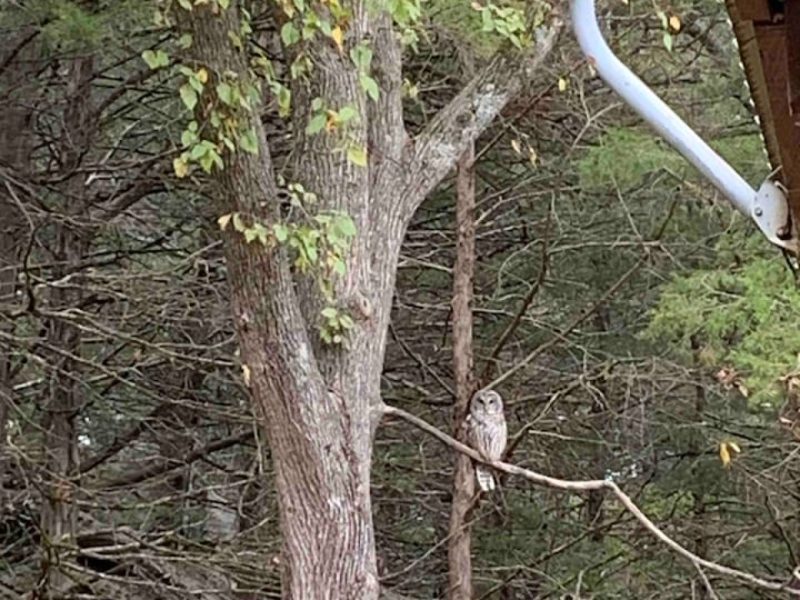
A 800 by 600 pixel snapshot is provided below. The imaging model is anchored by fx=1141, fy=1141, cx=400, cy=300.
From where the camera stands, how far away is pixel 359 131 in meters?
3.73

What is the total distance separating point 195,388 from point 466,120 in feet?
10.6

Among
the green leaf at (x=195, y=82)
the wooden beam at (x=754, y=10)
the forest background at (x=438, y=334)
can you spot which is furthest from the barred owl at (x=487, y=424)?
the wooden beam at (x=754, y=10)

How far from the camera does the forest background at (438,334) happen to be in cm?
534

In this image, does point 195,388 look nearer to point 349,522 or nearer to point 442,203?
point 442,203

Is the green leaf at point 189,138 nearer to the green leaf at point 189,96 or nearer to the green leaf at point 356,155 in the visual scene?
the green leaf at point 189,96

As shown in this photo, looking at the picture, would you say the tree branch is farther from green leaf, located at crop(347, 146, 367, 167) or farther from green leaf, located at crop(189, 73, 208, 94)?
green leaf, located at crop(189, 73, 208, 94)

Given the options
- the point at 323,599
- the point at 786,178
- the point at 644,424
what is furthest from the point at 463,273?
the point at 786,178

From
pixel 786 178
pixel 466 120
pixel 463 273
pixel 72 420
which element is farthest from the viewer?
pixel 72 420

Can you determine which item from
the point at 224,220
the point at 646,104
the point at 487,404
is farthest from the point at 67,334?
the point at 646,104

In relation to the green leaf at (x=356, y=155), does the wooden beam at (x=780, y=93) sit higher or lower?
lower

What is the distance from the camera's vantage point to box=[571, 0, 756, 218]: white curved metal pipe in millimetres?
1753

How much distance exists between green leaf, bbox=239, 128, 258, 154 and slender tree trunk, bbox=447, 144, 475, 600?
2.15 m

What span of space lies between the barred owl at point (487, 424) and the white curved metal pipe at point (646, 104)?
351 cm

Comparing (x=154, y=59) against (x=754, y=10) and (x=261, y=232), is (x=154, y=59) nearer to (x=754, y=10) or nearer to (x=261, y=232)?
(x=261, y=232)
